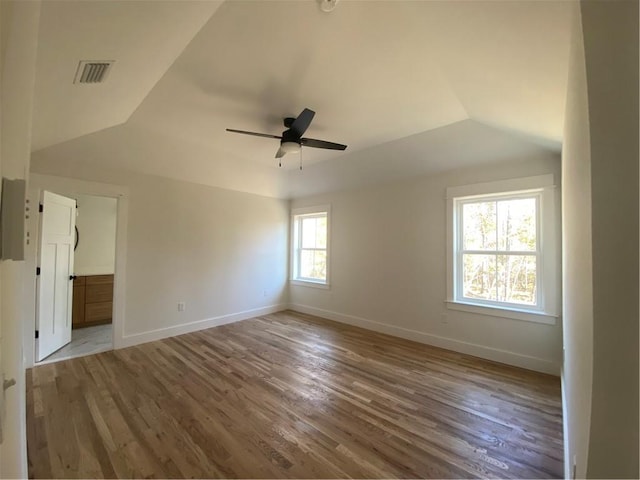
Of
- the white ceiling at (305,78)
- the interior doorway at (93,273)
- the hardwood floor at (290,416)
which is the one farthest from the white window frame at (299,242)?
the interior doorway at (93,273)

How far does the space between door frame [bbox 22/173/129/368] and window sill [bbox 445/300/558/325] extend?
446cm

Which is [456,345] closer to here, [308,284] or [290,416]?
[290,416]

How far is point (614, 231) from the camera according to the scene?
0.71m

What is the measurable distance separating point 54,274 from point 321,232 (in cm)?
407

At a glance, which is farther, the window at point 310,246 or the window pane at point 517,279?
the window at point 310,246

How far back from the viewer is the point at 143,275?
3.82 m

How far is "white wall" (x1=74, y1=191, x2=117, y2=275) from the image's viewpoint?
482 cm

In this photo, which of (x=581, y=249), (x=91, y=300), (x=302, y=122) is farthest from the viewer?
(x=91, y=300)

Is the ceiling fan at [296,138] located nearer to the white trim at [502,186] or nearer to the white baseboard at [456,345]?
the white trim at [502,186]

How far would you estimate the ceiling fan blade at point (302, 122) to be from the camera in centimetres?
246

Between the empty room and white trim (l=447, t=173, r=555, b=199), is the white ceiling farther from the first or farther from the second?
white trim (l=447, t=173, r=555, b=199)

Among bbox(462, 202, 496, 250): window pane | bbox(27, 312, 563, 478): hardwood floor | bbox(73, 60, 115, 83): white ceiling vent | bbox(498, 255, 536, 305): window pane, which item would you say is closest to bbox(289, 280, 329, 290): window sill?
bbox(27, 312, 563, 478): hardwood floor

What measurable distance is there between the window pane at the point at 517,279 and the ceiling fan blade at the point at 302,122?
291 centimetres

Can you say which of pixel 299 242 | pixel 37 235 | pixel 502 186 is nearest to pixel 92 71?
pixel 37 235
